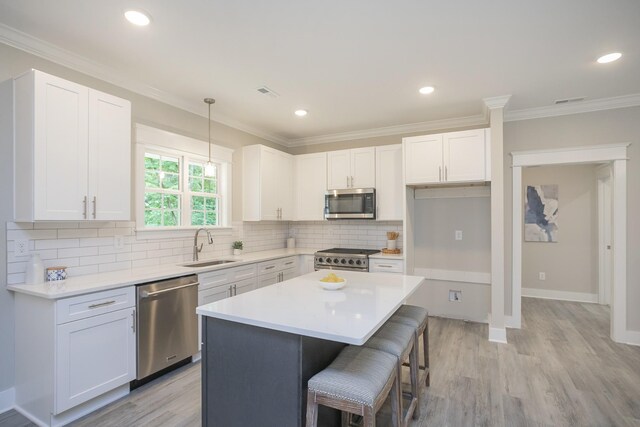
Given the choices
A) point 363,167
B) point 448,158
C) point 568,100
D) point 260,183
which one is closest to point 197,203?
point 260,183

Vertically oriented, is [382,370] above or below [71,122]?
below

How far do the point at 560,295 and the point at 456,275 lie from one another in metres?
2.35

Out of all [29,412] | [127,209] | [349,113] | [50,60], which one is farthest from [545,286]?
[50,60]

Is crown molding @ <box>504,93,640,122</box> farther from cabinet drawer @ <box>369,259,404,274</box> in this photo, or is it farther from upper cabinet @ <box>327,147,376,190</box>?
cabinet drawer @ <box>369,259,404,274</box>

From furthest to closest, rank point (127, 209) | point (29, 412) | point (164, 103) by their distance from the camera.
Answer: point (164, 103), point (127, 209), point (29, 412)

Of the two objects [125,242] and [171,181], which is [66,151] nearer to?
[125,242]

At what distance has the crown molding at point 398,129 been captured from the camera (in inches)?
167

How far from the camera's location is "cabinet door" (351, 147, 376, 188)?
4.52 meters

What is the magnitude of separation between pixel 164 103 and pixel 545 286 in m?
6.18

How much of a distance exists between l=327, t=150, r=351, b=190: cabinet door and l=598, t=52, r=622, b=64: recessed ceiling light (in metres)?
2.77

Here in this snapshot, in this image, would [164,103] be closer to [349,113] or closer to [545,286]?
[349,113]

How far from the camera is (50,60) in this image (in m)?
2.54

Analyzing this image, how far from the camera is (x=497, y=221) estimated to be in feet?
11.9

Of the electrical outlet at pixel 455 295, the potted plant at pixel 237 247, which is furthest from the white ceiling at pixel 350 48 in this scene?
the electrical outlet at pixel 455 295
